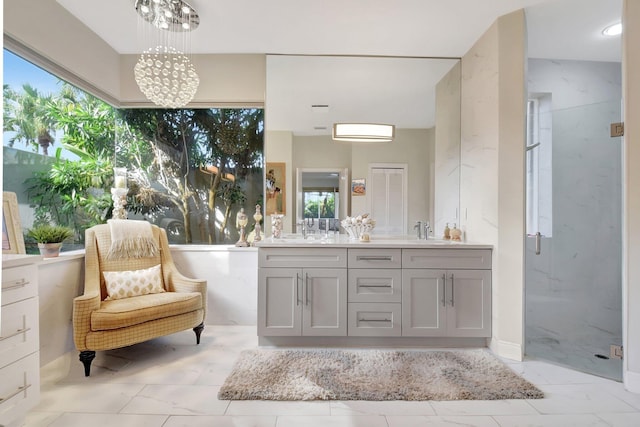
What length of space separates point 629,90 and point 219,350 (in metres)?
3.42

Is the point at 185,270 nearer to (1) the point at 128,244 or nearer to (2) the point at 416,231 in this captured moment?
Answer: (1) the point at 128,244

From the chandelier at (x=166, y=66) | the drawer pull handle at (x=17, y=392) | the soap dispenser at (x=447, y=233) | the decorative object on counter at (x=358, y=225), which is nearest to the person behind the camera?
the drawer pull handle at (x=17, y=392)

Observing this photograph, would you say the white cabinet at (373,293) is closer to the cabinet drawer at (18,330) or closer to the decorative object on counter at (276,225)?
the decorative object on counter at (276,225)

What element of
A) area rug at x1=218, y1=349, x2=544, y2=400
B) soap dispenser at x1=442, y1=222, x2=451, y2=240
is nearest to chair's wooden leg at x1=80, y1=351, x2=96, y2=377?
area rug at x1=218, y1=349, x2=544, y2=400

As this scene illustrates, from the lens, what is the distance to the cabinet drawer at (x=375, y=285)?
297cm

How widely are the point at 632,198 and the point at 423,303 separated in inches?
61.5

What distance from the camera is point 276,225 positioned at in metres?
3.49

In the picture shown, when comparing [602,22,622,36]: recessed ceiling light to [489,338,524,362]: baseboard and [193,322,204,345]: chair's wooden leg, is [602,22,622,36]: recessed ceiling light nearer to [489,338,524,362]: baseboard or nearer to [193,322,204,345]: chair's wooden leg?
[489,338,524,362]: baseboard

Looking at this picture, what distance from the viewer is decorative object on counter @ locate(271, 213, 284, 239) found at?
3475mm

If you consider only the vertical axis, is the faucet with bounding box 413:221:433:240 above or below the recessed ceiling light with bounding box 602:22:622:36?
below

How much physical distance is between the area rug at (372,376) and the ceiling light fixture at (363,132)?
1894mm

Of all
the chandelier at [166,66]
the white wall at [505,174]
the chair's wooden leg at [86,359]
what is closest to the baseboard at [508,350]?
the white wall at [505,174]

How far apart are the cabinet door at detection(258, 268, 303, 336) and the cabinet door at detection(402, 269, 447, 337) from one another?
0.86 metres

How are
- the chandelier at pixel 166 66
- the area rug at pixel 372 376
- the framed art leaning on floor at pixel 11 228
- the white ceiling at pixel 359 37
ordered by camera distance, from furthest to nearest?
the white ceiling at pixel 359 37 → the chandelier at pixel 166 66 → the framed art leaning on floor at pixel 11 228 → the area rug at pixel 372 376
